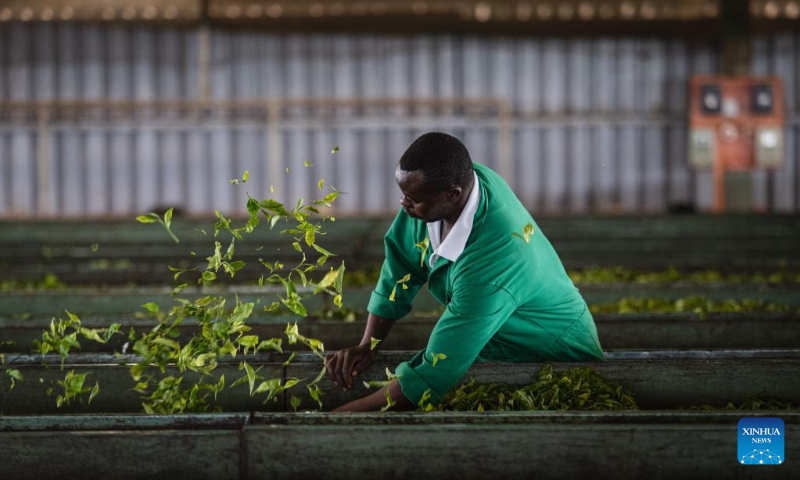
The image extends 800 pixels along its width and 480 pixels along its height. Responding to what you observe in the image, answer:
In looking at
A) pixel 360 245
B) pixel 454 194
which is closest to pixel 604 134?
pixel 360 245

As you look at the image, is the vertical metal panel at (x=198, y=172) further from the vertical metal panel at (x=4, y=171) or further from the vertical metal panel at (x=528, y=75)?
the vertical metal panel at (x=528, y=75)

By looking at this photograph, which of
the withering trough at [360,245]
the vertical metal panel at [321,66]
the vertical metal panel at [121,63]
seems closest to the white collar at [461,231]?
the withering trough at [360,245]

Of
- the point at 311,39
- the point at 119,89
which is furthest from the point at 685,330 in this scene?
the point at 119,89

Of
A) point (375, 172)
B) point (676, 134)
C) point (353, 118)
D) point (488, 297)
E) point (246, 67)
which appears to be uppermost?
point (246, 67)

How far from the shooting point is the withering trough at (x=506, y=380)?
2.64 metres

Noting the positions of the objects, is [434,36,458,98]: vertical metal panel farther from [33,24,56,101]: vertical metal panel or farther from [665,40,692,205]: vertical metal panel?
[33,24,56,101]: vertical metal panel

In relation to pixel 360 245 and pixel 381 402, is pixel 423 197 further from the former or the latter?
pixel 360 245

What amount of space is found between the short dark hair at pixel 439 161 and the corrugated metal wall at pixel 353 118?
28.5 ft

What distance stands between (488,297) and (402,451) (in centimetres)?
50

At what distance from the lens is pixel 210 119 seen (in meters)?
10.8

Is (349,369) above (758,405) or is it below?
above

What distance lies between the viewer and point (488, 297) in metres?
2.14

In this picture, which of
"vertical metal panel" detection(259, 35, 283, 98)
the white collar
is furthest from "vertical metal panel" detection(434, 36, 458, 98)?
the white collar

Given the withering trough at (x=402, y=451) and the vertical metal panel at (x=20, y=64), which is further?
the vertical metal panel at (x=20, y=64)
